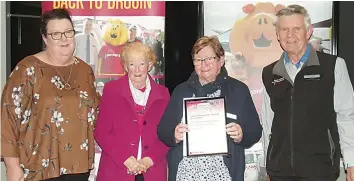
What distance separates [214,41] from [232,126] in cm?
63

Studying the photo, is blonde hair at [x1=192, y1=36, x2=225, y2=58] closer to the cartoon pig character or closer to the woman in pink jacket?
the woman in pink jacket

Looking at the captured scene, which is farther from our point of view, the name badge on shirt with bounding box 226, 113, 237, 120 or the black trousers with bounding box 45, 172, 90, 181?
the black trousers with bounding box 45, 172, 90, 181

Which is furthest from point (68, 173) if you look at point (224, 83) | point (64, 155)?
point (224, 83)

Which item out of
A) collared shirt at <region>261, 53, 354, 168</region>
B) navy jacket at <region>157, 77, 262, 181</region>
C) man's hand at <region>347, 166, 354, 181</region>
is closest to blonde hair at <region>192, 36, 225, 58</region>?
navy jacket at <region>157, 77, 262, 181</region>

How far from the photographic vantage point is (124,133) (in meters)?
3.31

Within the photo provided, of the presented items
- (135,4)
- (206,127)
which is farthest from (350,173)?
(135,4)

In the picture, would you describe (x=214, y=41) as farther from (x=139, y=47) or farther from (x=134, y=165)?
(x=134, y=165)

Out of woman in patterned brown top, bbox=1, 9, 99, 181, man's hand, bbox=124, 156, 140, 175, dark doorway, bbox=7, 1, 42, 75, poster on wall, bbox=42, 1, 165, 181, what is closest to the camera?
woman in patterned brown top, bbox=1, 9, 99, 181

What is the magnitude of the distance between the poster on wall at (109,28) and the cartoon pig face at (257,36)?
2.35 ft

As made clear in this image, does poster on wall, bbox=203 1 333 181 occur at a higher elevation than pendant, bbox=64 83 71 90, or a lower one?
higher

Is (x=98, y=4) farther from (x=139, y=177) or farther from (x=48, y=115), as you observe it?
Result: (x=139, y=177)

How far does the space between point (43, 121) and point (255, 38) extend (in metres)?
2.03

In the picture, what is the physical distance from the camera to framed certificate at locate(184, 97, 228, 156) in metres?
2.99

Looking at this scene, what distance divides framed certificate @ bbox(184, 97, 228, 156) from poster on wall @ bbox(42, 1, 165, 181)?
3.37ft
